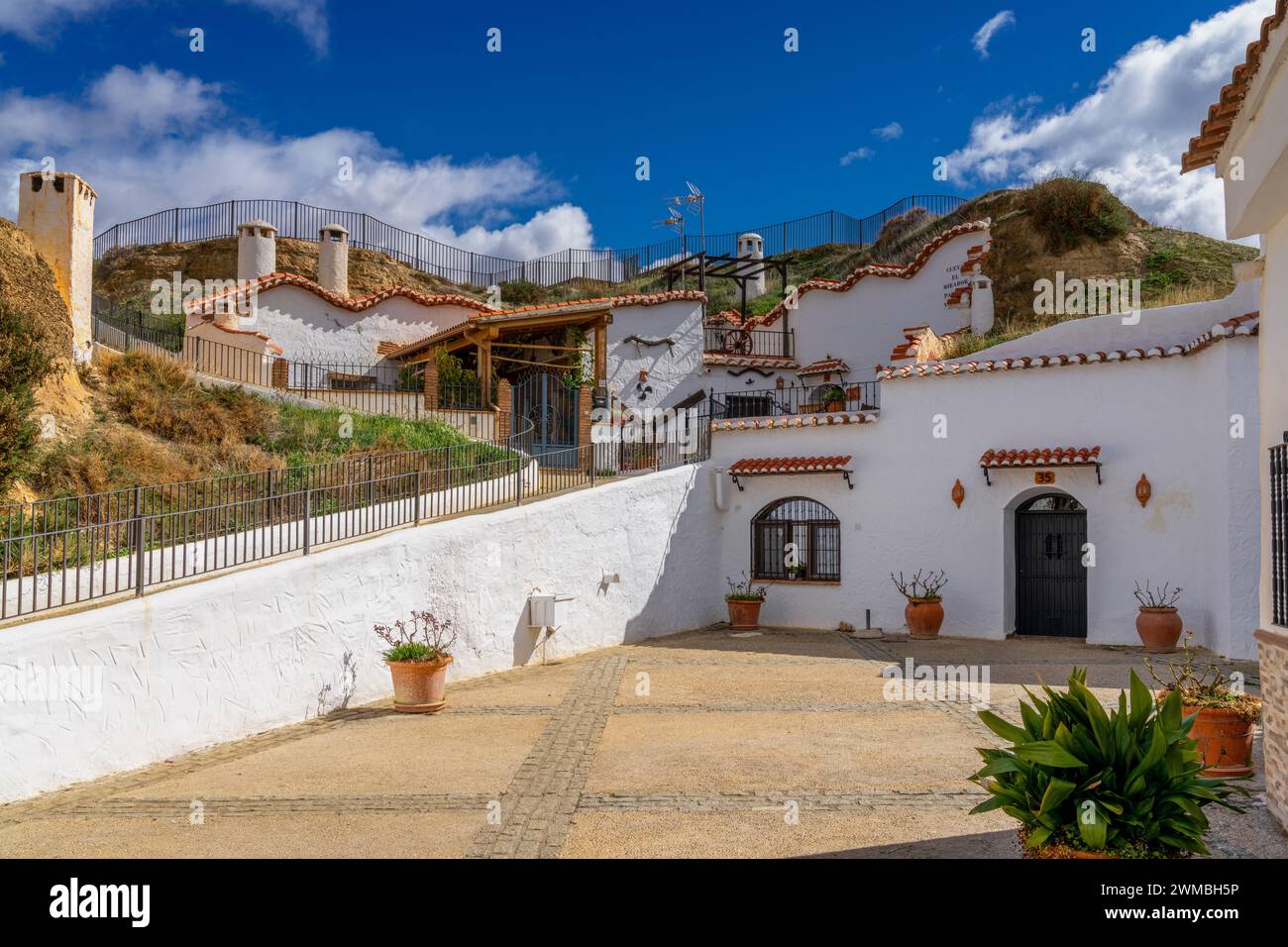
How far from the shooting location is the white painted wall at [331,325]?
23406 mm

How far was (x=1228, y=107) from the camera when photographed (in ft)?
22.6

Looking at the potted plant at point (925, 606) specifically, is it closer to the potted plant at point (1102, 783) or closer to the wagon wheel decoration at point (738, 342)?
the potted plant at point (1102, 783)

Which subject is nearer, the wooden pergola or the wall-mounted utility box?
the wall-mounted utility box

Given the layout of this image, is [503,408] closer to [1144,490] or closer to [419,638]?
[419,638]

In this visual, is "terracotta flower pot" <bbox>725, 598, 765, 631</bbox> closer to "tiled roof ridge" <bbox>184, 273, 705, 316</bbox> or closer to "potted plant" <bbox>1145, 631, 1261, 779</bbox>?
"tiled roof ridge" <bbox>184, 273, 705, 316</bbox>

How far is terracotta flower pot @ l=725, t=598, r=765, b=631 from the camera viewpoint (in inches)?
706

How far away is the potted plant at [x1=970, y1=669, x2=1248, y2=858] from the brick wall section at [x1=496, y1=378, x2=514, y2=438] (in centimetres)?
1579

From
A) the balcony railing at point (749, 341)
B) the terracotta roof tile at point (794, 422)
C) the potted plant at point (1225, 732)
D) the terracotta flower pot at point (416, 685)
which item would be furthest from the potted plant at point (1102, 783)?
the balcony railing at point (749, 341)

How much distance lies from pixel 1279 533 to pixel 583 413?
15493 millimetres

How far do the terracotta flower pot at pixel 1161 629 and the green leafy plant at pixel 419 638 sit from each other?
1042 cm

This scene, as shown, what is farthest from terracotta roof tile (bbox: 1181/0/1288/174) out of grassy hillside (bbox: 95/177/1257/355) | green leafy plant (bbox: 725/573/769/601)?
grassy hillside (bbox: 95/177/1257/355)
